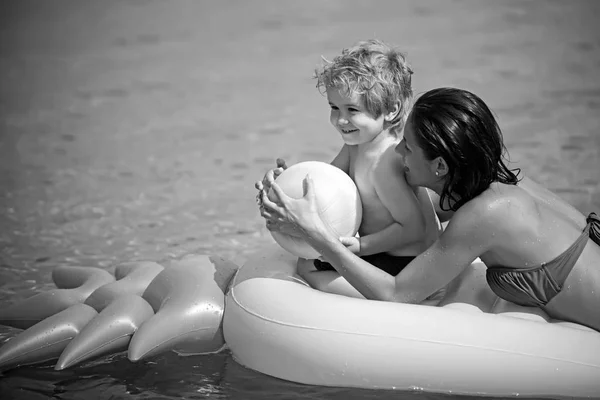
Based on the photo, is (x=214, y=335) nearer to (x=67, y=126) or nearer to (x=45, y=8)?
(x=67, y=126)

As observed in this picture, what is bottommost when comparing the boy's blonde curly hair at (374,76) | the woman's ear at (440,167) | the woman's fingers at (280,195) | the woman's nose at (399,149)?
the woman's fingers at (280,195)

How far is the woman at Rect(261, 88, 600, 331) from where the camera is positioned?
3.06 metres

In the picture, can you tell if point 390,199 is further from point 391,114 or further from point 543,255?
point 543,255

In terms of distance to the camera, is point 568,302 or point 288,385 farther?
point 288,385

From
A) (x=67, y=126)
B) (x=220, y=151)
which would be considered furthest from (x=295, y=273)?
(x=67, y=126)

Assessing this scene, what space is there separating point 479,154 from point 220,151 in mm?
5243

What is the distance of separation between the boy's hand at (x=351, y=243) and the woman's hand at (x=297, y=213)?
0.11 meters

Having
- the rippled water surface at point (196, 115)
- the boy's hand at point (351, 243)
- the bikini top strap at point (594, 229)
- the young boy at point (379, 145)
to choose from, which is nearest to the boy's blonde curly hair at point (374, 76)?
the young boy at point (379, 145)

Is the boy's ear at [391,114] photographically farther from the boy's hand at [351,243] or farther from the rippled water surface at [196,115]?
the rippled water surface at [196,115]

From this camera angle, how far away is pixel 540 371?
10.0ft

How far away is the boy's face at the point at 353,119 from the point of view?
3.30 metres

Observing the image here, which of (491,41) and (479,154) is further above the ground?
(479,154)

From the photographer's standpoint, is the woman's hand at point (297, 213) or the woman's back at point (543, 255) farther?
the woman's hand at point (297, 213)

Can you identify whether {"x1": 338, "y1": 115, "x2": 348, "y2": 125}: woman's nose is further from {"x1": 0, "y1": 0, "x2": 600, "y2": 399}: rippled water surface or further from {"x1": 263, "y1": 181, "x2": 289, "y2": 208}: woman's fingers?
{"x1": 0, "y1": 0, "x2": 600, "y2": 399}: rippled water surface
